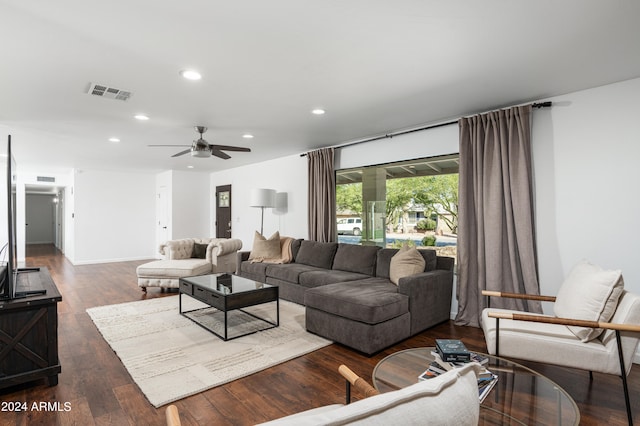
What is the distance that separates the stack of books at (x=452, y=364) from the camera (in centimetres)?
175

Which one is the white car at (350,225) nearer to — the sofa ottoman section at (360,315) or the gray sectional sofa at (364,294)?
the gray sectional sofa at (364,294)

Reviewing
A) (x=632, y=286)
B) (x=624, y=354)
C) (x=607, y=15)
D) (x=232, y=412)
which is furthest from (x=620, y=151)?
(x=232, y=412)

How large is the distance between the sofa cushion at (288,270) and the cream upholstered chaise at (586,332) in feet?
8.78

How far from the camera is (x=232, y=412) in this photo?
214 centimetres

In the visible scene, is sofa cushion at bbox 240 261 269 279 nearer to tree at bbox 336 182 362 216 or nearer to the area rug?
the area rug

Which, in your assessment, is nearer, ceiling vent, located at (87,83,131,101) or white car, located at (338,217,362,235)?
ceiling vent, located at (87,83,131,101)

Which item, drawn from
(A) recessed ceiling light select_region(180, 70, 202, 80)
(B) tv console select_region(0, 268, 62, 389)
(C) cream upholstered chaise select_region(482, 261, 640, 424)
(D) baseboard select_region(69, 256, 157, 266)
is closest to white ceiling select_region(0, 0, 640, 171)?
(A) recessed ceiling light select_region(180, 70, 202, 80)

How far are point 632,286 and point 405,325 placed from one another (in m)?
1.98

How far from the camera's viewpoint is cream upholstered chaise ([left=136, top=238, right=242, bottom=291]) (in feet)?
17.1

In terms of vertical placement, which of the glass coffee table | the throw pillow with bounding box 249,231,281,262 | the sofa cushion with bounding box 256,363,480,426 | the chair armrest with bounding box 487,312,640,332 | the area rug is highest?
the sofa cushion with bounding box 256,363,480,426

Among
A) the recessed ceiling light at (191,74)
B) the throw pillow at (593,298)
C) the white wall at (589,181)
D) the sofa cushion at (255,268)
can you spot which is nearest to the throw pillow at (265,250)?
the sofa cushion at (255,268)

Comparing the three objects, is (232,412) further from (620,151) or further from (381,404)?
(620,151)

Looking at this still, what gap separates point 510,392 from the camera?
1.75 m

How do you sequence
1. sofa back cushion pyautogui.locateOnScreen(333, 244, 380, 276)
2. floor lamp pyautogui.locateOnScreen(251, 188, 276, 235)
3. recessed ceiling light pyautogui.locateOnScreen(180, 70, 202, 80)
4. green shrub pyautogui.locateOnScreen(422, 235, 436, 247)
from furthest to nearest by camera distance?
floor lamp pyautogui.locateOnScreen(251, 188, 276, 235) → green shrub pyautogui.locateOnScreen(422, 235, 436, 247) → sofa back cushion pyautogui.locateOnScreen(333, 244, 380, 276) → recessed ceiling light pyautogui.locateOnScreen(180, 70, 202, 80)
